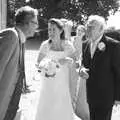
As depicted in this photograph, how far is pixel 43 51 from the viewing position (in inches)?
222

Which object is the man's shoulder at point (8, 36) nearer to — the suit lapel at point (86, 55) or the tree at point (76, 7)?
the suit lapel at point (86, 55)

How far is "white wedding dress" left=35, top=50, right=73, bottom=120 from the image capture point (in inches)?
222

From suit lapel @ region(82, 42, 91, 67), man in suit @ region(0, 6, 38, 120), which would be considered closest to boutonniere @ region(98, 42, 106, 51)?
suit lapel @ region(82, 42, 91, 67)

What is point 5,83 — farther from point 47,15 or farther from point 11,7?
point 47,15

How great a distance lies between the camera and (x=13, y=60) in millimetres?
3287

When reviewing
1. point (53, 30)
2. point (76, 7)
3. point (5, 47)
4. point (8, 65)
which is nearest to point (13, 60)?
point (8, 65)

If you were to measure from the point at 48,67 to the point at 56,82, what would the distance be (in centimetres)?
51

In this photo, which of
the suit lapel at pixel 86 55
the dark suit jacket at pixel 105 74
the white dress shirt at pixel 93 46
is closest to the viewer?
the dark suit jacket at pixel 105 74

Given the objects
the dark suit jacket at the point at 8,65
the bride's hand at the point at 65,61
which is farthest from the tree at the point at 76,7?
the dark suit jacket at the point at 8,65

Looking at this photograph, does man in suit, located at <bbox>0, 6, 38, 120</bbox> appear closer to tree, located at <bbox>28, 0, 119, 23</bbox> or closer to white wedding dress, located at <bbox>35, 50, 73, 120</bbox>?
white wedding dress, located at <bbox>35, 50, 73, 120</bbox>

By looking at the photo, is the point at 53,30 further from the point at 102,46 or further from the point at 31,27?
the point at 31,27

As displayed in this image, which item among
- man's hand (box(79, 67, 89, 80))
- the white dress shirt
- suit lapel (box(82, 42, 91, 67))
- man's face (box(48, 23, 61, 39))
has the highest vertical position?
man's face (box(48, 23, 61, 39))

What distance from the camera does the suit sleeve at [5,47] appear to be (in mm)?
3172

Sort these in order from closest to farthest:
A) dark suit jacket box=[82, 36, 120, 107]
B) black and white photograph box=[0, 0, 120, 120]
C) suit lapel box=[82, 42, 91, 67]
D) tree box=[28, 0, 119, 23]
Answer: black and white photograph box=[0, 0, 120, 120], dark suit jacket box=[82, 36, 120, 107], suit lapel box=[82, 42, 91, 67], tree box=[28, 0, 119, 23]
